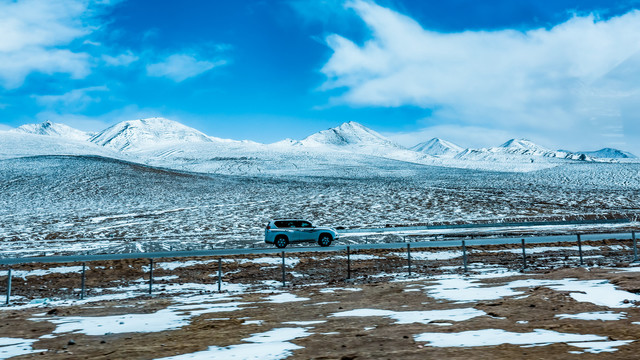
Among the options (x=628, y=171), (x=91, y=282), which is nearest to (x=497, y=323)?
(x=91, y=282)

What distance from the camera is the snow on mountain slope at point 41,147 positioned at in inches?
5832

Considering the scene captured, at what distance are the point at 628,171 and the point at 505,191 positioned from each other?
46472mm

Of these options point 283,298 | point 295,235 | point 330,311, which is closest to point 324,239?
point 295,235

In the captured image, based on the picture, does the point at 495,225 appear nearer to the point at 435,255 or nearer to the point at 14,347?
the point at 435,255

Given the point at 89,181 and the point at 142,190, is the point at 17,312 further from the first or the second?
the point at 89,181

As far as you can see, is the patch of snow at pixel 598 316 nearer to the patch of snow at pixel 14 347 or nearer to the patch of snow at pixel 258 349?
the patch of snow at pixel 258 349

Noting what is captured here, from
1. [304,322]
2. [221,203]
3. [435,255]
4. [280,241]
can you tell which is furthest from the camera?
[221,203]

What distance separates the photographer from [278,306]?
1237cm

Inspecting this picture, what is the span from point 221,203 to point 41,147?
12122 cm

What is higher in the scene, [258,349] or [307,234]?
[307,234]

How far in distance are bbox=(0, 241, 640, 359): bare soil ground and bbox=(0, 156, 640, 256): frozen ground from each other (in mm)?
13433

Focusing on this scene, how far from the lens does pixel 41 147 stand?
158750 mm

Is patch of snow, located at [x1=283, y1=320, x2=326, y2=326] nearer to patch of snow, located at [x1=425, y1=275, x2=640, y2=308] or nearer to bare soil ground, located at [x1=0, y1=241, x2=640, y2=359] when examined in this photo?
bare soil ground, located at [x1=0, y1=241, x2=640, y2=359]

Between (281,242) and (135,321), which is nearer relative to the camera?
(135,321)
